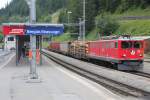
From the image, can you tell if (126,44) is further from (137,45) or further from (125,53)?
(137,45)

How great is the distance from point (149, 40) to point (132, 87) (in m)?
45.0

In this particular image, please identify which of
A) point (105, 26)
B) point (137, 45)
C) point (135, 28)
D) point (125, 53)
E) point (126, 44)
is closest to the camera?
point (125, 53)

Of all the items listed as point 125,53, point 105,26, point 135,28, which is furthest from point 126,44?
point 135,28

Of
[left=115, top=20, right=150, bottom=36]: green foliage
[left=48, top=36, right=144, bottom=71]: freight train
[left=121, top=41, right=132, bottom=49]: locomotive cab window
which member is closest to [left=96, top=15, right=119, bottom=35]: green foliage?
[left=115, top=20, right=150, bottom=36]: green foliage

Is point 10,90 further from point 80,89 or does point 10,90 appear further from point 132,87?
point 132,87

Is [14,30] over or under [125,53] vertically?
over

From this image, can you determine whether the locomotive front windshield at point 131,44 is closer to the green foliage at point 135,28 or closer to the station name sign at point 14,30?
the station name sign at point 14,30

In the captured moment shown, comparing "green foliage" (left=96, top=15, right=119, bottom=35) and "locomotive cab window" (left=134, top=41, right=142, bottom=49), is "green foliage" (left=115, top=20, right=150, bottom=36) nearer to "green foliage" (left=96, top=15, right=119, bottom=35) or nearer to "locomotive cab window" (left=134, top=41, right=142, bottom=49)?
"green foliage" (left=96, top=15, right=119, bottom=35)

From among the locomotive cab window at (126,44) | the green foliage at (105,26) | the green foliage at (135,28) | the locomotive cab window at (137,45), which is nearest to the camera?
the locomotive cab window at (126,44)

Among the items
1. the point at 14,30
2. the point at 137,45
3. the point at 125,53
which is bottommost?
the point at 125,53

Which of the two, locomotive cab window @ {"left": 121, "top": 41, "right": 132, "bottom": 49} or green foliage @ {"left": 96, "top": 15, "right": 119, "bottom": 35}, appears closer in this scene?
locomotive cab window @ {"left": 121, "top": 41, "right": 132, "bottom": 49}

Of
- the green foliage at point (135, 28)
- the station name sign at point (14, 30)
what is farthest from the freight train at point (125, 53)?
the green foliage at point (135, 28)

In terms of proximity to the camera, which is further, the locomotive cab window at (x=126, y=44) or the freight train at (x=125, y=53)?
the locomotive cab window at (x=126, y=44)

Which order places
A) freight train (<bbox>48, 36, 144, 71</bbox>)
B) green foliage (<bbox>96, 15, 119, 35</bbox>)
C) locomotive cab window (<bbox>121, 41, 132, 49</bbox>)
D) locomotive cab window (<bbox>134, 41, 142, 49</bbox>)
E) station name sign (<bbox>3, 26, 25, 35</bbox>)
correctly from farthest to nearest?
green foliage (<bbox>96, 15, 119, 35</bbox>) → station name sign (<bbox>3, 26, 25, 35</bbox>) → locomotive cab window (<bbox>134, 41, 142, 49</bbox>) → locomotive cab window (<bbox>121, 41, 132, 49</bbox>) → freight train (<bbox>48, 36, 144, 71</bbox>)
